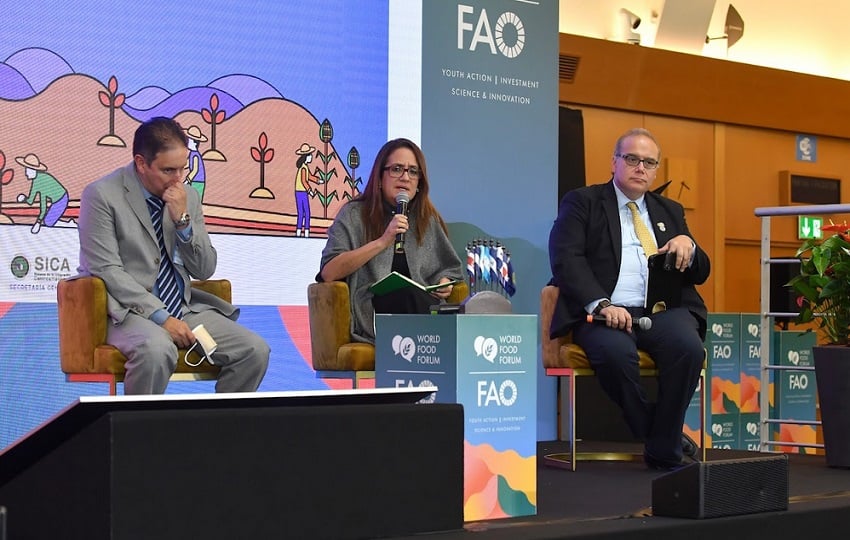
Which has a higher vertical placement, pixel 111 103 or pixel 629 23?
pixel 629 23

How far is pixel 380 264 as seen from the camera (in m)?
4.00

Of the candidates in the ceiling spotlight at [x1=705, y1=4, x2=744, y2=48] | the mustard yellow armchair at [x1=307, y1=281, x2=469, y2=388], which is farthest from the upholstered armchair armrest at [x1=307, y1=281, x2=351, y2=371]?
the ceiling spotlight at [x1=705, y1=4, x2=744, y2=48]

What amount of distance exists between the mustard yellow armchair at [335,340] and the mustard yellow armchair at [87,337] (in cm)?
53

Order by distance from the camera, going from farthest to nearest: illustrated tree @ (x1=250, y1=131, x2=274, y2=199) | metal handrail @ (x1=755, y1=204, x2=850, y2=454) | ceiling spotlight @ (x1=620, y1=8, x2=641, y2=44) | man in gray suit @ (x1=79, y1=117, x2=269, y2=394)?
ceiling spotlight @ (x1=620, y1=8, x2=641, y2=44), illustrated tree @ (x1=250, y1=131, x2=274, y2=199), metal handrail @ (x1=755, y1=204, x2=850, y2=454), man in gray suit @ (x1=79, y1=117, x2=269, y2=394)

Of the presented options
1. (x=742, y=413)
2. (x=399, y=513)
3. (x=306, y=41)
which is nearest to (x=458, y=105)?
(x=306, y=41)

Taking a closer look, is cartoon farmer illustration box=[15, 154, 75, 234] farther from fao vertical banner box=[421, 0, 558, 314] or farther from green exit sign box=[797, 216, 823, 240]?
green exit sign box=[797, 216, 823, 240]

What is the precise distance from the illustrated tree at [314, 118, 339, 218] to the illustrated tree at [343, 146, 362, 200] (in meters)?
0.08

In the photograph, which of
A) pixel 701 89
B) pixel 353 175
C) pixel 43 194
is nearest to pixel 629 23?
pixel 701 89

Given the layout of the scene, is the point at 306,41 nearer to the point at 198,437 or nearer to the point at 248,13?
the point at 248,13

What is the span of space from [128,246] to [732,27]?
5.45 meters

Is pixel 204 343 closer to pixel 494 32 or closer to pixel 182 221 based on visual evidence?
pixel 182 221

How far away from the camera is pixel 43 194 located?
158 inches

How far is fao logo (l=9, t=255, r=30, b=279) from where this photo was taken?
396 centimetres

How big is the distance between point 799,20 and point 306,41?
4969 millimetres
